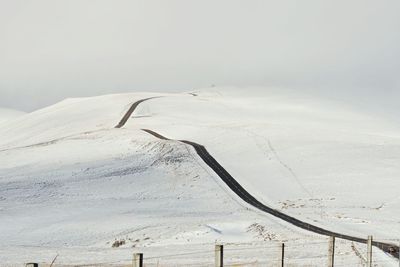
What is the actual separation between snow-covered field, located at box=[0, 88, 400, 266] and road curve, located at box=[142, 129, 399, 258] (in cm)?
101

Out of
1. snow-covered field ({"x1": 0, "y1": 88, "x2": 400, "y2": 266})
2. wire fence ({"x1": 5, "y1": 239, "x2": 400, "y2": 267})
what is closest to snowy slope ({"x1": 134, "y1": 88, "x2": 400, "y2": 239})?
snow-covered field ({"x1": 0, "y1": 88, "x2": 400, "y2": 266})

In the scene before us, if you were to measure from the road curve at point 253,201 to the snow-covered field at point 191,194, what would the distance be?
3.30 feet

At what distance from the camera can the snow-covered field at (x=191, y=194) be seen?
41156mm

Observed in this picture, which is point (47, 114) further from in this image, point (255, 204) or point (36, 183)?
point (255, 204)

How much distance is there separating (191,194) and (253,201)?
6573 mm

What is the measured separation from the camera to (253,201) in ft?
230

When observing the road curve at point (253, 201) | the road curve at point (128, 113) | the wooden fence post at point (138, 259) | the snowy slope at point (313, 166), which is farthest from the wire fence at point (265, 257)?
the road curve at point (128, 113)

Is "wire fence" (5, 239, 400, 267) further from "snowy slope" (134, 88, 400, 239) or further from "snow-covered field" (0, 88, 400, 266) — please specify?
"snowy slope" (134, 88, 400, 239)

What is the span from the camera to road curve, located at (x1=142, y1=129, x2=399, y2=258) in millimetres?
41250

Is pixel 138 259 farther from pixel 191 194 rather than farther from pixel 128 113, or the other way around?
pixel 128 113

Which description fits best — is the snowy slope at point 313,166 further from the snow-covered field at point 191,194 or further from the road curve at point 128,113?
the road curve at point 128,113

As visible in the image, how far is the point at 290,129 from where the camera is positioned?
114438 millimetres

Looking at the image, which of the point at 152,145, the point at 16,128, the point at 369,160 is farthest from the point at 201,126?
the point at 16,128

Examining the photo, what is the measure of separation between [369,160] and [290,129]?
2780 cm
